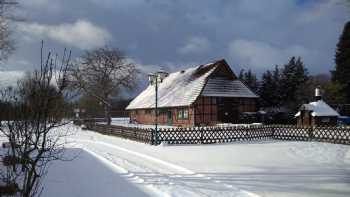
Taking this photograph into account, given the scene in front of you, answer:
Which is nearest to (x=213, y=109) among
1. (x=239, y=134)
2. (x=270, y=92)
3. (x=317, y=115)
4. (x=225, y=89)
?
(x=225, y=89)

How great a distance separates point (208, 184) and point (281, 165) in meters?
4.40

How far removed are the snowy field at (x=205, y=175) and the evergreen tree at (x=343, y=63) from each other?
120 ft

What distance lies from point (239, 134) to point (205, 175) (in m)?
12.5

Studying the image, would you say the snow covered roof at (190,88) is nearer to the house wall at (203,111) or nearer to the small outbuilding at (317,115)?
the house wall at (203,111)

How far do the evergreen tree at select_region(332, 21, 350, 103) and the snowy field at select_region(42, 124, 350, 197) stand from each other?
36.7 m

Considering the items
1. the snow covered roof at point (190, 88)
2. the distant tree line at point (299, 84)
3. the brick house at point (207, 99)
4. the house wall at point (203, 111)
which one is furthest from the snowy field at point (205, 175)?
the distant tree line at point (299, 84)

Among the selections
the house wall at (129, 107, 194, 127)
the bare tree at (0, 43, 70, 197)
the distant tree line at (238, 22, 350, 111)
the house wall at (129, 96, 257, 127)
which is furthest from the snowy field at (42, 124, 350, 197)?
the distant tree line at (238, 22, 350, 111)

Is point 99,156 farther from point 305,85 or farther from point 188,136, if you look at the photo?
point 305,85

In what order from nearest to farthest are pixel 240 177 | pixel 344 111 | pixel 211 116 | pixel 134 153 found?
pixel 240 177, pixel 134 153, pixel 211 116, pixel 344 111

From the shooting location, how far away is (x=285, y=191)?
861cm

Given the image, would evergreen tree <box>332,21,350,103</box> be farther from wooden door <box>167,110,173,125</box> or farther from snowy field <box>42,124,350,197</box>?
snowy field <box>42,124,350,197</box>

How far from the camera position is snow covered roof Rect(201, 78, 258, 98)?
119ft

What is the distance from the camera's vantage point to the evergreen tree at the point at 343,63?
159 feet

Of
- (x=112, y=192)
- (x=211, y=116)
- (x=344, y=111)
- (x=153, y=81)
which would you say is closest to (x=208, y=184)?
(x=112, y=192)
